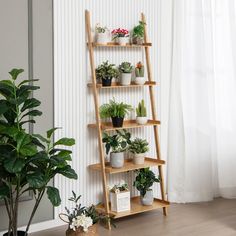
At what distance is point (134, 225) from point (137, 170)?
1.74 feet

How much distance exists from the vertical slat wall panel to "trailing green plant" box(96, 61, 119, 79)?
0.08 metres

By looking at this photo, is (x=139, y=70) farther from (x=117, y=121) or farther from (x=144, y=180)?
(x=144, y=180)

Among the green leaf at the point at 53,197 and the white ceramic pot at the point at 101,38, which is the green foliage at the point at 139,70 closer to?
the white ceramic pot at the point at 101,38

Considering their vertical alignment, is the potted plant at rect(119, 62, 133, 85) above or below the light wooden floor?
above

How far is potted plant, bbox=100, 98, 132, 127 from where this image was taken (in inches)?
155

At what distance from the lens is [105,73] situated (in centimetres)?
394

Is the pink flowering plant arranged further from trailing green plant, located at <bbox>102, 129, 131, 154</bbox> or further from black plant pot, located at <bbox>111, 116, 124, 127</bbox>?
trailing green plant, located at <bbox>102, 129, 131, 154</bbox>

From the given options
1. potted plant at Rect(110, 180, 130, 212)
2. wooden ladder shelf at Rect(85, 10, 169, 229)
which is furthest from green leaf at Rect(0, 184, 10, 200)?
potted plant at Rect(110, 180, 130, 212)

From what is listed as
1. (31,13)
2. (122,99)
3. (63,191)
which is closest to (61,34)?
(31,13)

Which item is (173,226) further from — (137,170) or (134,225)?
(137,170)

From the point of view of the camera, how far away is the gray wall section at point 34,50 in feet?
11.6

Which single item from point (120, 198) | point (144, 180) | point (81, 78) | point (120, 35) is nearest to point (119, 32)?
point (120, 35)

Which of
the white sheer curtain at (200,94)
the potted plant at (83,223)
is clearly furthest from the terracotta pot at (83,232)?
the white sheer curtain at (200,94)

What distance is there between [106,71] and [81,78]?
0.21 meters
